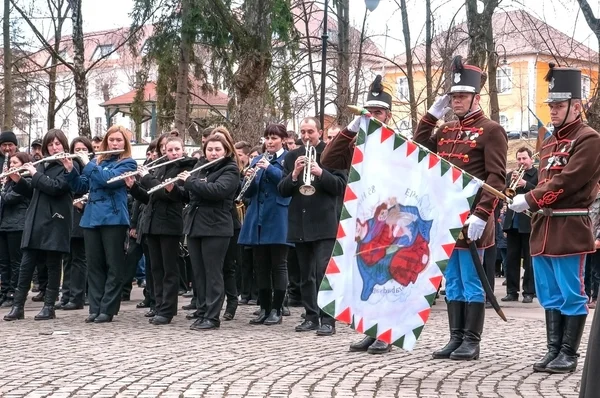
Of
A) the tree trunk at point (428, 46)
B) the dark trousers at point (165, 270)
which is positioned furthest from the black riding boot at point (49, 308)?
the tree trunk at point (428, 46)

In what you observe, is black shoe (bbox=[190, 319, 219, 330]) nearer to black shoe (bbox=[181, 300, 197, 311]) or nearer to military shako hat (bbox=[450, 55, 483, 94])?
black shoe (bbox=[181, 300, 197, 311])

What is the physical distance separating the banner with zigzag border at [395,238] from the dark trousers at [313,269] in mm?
2582

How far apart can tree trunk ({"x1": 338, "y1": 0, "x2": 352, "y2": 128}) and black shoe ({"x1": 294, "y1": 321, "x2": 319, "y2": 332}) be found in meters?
18.2

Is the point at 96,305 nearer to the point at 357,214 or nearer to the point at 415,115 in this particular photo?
the point at 357,214

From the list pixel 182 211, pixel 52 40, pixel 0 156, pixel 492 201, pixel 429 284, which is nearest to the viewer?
pixel 429 284

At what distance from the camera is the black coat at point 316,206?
33.0 feet

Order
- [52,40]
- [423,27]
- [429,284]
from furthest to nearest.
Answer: [52,40] → [423,27] → [429,284]

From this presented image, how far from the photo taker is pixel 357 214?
749 centimetres

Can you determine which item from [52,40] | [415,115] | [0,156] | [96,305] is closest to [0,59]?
[52,40]

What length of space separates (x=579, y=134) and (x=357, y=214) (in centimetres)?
165

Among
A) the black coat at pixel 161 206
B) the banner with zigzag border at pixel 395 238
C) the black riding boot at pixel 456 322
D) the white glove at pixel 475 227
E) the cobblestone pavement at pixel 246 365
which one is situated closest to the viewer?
the cobblestone pavement at pixel 246 365

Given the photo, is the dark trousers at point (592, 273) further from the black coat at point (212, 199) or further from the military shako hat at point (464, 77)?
the military shako hat at point (464, 77)

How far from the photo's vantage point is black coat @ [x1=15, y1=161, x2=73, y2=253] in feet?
37.0

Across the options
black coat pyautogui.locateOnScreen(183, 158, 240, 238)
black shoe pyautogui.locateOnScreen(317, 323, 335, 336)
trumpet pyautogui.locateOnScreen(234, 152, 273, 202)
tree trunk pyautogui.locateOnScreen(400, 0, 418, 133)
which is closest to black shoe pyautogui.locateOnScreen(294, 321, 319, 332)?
black shoe pyautogui.locateOnScreen(317, 323, 335, 336)
